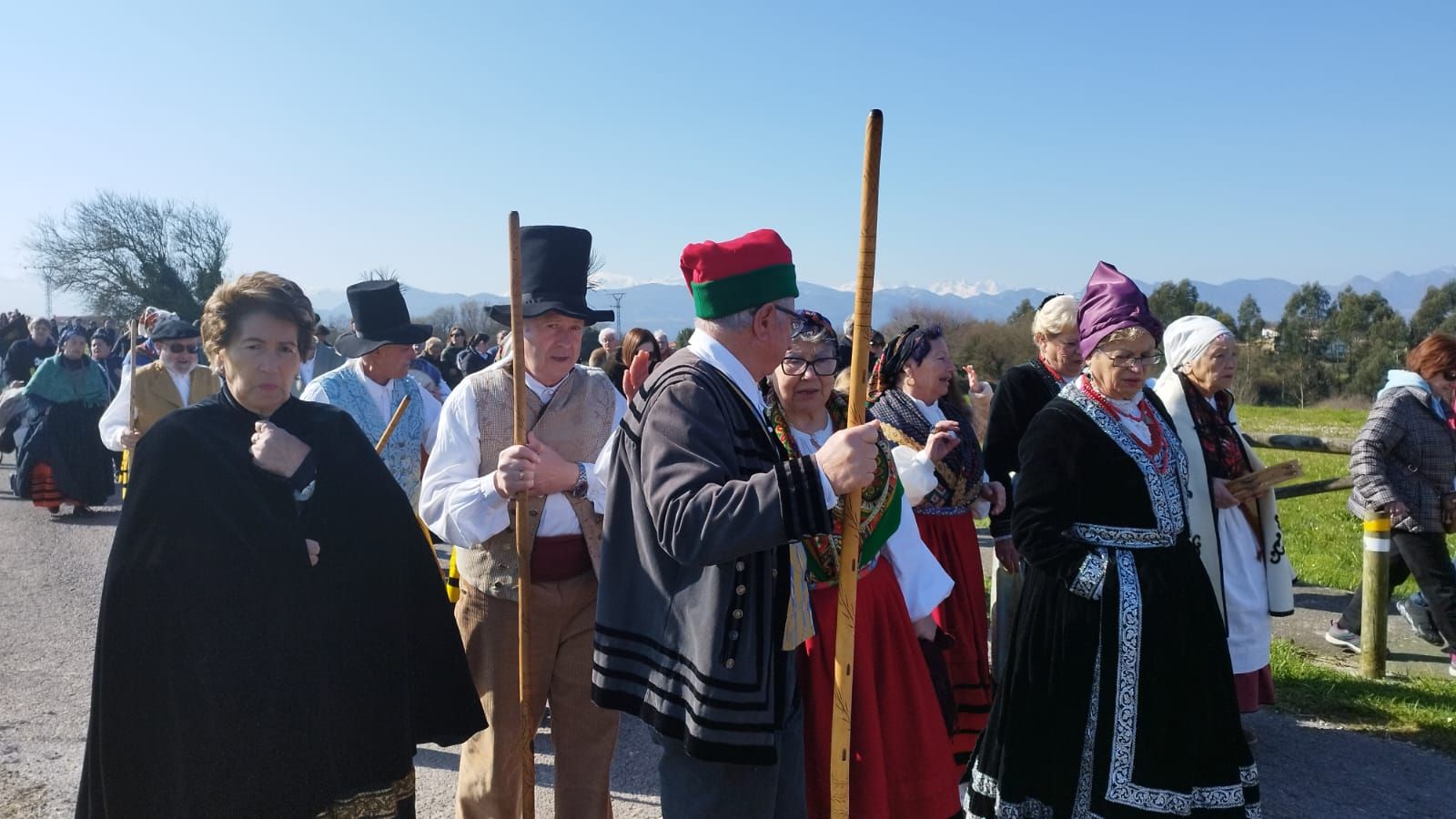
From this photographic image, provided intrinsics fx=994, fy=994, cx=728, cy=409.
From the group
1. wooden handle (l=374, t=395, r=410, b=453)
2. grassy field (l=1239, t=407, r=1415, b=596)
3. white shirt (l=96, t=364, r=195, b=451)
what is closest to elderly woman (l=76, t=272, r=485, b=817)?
wooden handle (l=374, t=395, r=410, b=453)

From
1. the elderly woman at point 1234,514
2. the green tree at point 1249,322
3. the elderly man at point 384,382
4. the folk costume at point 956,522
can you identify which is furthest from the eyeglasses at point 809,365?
the green tree at point 1249,322

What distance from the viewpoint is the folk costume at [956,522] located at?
14.0 feet

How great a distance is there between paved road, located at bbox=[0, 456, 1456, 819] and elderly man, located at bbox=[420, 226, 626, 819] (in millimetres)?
891

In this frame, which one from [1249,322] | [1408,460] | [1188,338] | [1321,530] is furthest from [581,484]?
[1249,322]

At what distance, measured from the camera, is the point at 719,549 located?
2037mm

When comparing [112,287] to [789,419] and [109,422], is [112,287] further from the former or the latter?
[789,419]

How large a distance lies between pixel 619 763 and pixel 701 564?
9.27 ft

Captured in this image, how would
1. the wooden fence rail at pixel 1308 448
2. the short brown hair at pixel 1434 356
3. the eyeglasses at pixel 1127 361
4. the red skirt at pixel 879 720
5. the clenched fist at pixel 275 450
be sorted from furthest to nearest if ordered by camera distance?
the wooden fence rail at pixel 1308 448, the short brown hair at pixel 1434 356, the eyeglasses at pixel 1127 361, the red skirt at pixel 879 720, the clenched fist at pixel 275 450

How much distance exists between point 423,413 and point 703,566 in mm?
2659

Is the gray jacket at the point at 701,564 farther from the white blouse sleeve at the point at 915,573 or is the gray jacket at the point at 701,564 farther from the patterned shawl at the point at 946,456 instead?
the patterned shawl at the point at 946,456

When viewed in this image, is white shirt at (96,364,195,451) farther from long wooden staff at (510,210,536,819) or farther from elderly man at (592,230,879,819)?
elderly man at (592,230,879,819)

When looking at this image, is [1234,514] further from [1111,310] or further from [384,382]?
[384,382]

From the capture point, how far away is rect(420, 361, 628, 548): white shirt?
312 centimetres

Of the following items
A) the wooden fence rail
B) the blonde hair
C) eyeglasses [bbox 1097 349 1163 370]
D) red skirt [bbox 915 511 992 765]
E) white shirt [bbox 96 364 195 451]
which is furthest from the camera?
the wooden fence rail
